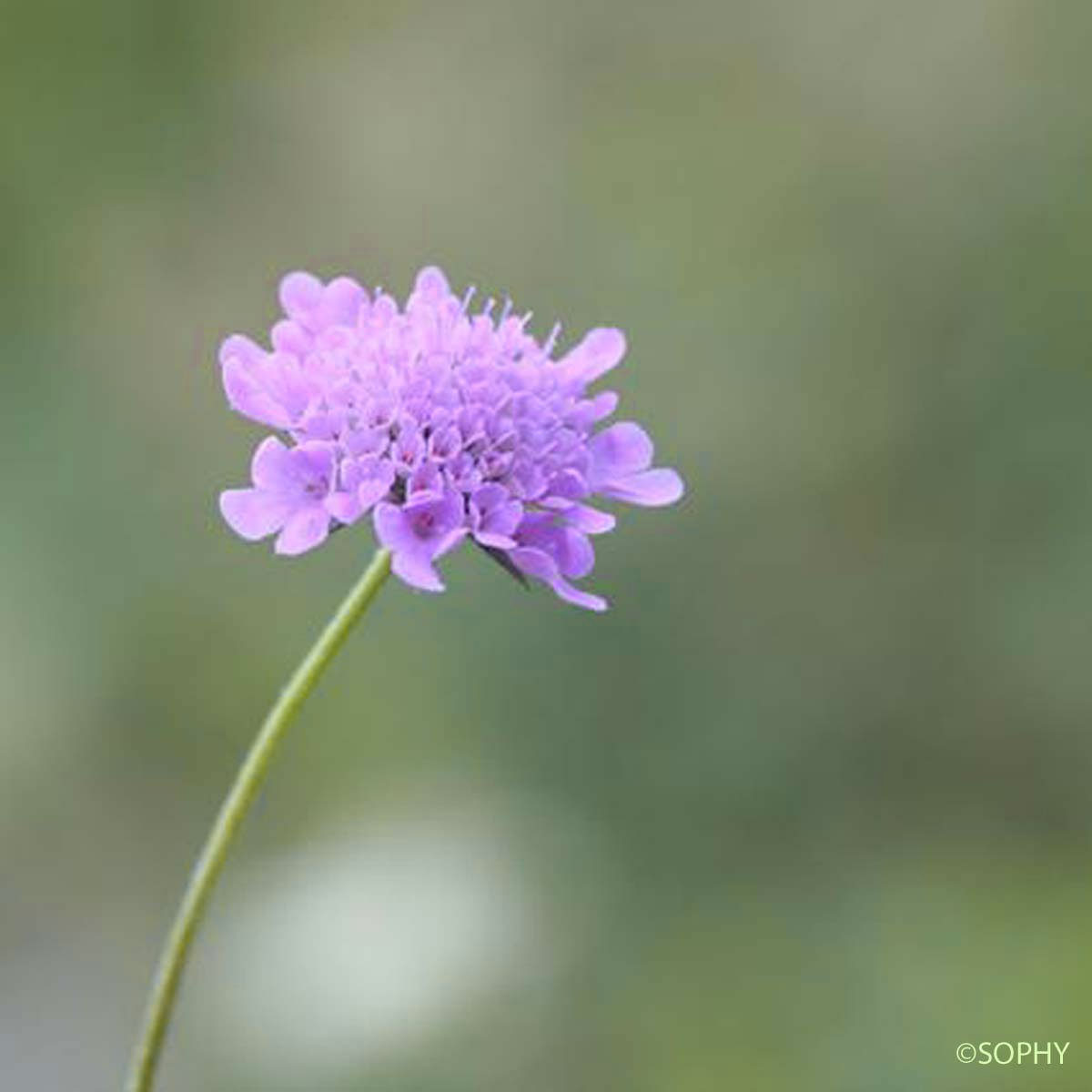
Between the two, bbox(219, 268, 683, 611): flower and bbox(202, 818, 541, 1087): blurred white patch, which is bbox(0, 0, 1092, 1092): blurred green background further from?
bbox(219, 268, 683, 611): flower

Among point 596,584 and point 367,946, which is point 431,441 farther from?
point 596,584

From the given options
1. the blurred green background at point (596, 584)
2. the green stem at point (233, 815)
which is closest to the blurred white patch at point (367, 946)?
the blurred green background at point (596, 584)

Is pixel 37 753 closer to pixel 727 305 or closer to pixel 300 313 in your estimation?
pixel 727 305

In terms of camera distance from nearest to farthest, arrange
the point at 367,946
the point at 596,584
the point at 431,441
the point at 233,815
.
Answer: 1. the point at 233,815
2. the point at 431,441
3. the point at 367,946
4. the point at 596,584

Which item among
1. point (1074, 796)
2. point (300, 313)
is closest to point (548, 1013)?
point (1074, 796)

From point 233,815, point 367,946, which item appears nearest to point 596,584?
point 367,946

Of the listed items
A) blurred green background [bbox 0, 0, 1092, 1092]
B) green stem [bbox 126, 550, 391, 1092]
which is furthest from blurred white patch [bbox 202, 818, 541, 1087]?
green stem [bbox 126, 550, 391, 1092]
